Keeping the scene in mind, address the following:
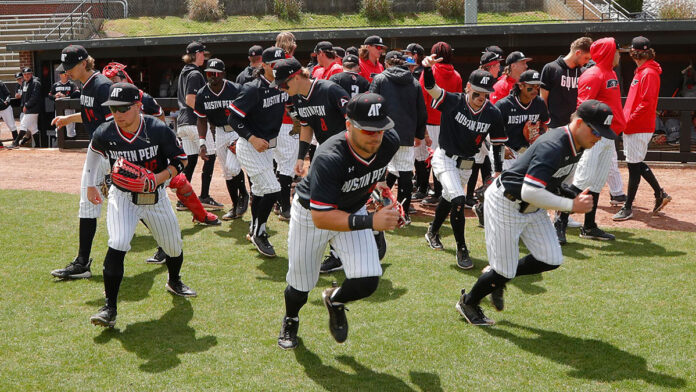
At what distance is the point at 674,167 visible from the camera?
1278cm

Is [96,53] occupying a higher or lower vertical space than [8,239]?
higher

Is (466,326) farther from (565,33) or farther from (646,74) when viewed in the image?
(565,33)

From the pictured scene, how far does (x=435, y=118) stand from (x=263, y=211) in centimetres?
373

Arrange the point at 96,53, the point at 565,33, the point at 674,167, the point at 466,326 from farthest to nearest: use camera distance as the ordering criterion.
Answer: the point at 96,53, the point at 565,33, the point at 674,167, the point at 466,326

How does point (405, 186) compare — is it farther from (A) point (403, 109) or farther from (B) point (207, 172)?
(B) point (207, 172)

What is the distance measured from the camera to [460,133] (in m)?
7.18

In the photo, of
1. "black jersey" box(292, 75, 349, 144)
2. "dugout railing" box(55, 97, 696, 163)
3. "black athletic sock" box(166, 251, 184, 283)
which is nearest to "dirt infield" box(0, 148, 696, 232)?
"dugout railing" box(55, 97, 696, 163)

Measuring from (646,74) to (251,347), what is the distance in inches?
269

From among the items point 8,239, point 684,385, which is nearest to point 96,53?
point 8,239

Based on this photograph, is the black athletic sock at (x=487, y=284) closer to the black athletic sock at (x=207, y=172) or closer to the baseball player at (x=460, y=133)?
the baseball player at (x=460, y=133)

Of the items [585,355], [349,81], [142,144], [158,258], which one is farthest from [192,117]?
[585,355]

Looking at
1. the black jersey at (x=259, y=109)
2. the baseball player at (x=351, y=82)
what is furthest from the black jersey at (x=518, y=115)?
the black jersey at (x=259, y=109)

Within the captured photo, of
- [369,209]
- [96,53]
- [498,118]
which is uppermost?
[96,53]

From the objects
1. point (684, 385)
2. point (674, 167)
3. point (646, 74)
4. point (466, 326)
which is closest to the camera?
point (684, 385)
